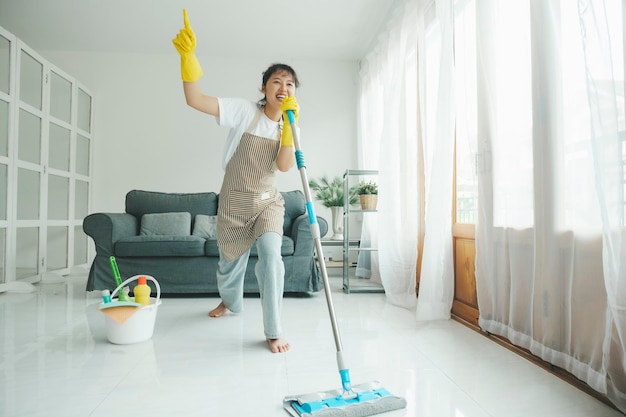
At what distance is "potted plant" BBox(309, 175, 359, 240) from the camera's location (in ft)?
14.4

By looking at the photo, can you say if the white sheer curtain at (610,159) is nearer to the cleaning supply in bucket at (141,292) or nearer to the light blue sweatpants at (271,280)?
the light blue sweatpants at (271,280)

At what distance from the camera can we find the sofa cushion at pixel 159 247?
3.27 meters

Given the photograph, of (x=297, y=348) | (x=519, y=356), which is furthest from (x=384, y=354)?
(x=519, y=356)

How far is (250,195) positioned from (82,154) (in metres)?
3.72

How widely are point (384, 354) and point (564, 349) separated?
0.68 metres

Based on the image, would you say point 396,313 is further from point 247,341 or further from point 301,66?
point 301,66

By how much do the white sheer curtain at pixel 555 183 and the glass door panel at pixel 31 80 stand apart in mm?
3930

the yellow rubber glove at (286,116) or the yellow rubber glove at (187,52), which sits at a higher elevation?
the yellow rubber glove at (187,52)

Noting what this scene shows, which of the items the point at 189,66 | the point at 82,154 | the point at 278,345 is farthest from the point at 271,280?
the point at 82,154

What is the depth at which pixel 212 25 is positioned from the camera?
434cm

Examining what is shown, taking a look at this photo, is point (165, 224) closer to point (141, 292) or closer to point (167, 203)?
point (167, 203)

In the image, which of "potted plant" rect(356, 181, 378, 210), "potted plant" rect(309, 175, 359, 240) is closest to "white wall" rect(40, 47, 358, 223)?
"potted plant" rect(309, 175, 359, 240)

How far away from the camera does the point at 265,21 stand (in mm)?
4246

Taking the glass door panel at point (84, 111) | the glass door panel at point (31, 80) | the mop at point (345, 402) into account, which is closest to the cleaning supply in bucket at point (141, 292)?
the mop at point (345, 402)
